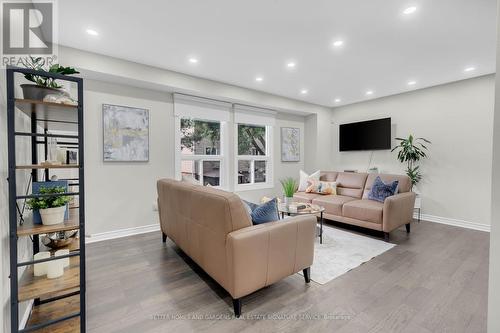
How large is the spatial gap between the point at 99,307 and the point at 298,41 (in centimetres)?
339

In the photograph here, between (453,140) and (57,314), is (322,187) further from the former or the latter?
(57,314)

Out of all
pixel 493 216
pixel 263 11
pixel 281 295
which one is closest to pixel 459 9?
pixel 263 11

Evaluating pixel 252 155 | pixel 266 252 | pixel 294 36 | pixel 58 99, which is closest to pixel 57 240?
pixel 58 99

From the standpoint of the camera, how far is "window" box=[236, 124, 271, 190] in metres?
5.00

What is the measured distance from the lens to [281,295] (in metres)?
2.01

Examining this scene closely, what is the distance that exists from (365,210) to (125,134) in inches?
153

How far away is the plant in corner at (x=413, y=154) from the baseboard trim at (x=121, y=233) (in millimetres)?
4921

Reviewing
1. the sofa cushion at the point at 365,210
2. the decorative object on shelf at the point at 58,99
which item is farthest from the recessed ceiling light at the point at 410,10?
the decorative object on shelf at the point at 58,99

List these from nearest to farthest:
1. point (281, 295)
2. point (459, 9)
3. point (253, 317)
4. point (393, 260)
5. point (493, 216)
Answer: point (493, 216) < point (253, 317) < point (281, 295) < point (459, 9) < point (393, 260)

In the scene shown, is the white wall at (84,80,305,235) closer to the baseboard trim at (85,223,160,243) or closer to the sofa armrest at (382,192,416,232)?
the baseboard trim at (85,223,160,243)

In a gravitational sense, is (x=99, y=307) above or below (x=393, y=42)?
below

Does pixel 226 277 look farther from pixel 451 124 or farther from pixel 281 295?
pixel 451 124

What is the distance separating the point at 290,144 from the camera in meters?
5.79

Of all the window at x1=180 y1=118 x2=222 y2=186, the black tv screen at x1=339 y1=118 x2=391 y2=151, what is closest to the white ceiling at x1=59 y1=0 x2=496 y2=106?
the window at x1=180 y1=118 x2=222 y2=186
